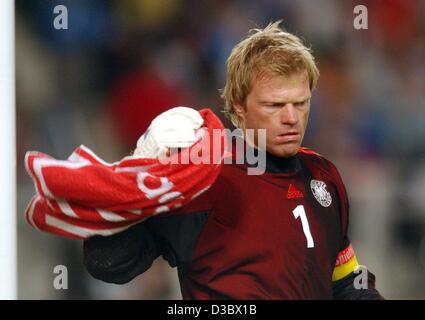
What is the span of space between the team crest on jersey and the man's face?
0.09m

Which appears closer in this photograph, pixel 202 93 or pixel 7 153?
pixel 7 153

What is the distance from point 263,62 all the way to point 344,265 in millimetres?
425

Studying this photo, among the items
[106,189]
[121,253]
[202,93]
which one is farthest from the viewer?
[202,93]

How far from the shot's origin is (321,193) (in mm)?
1406

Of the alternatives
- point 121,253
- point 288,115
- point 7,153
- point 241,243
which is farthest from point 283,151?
point 7,153

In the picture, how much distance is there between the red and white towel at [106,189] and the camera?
1.12 m

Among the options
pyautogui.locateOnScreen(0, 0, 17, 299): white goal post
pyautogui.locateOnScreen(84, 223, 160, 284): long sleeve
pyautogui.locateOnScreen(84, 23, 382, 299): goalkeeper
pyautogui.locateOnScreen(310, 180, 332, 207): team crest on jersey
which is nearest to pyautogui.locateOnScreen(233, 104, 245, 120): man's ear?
pyautogui.locateOnScreen(84, 23, 382, 299): goalkeeper

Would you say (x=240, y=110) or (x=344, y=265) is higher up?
(x=240, y=110)

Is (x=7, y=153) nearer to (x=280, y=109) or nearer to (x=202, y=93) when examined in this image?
(x=280, y=109)

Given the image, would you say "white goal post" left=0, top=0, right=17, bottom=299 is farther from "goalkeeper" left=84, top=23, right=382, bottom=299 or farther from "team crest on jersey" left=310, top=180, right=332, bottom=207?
"team crest on jersey" left=310, top=180, right=332, bottom=207

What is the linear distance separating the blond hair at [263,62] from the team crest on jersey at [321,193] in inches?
7.1

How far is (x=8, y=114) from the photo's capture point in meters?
1.00

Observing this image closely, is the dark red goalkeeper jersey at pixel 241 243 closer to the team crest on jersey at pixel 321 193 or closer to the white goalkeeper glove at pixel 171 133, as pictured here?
the team crest on jersey at pixel 321 193
